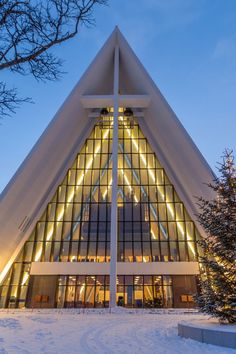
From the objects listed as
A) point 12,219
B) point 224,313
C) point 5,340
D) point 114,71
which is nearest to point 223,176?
point 224,313

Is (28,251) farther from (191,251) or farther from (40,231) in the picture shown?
(191,251)

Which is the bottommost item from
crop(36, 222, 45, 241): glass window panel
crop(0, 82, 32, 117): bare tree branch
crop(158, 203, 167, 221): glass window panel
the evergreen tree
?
the evergreen tree

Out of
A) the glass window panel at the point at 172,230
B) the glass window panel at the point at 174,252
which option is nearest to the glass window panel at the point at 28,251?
the glass window panel at the point at 174,252

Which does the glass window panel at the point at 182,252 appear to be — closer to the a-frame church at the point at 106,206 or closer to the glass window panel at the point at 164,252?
the a-frame church at the point at 106,206

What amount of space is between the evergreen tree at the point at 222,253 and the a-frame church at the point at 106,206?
29.7 ft

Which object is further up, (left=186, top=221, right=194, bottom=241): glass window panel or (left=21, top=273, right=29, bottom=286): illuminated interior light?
(left=186, top=221, right=194, bottom=241): glass window panel

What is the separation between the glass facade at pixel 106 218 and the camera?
804 inches

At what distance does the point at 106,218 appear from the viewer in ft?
74.1

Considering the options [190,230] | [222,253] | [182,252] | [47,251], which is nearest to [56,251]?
[47,251]

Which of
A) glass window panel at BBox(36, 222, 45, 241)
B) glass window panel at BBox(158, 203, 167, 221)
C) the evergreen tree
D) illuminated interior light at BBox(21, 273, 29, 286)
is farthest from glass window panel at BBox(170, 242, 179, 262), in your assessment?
the evergreen tree

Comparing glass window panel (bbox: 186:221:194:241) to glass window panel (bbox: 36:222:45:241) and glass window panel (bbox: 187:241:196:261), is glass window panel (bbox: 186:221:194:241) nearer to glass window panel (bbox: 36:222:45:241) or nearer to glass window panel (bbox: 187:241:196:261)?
glass window panel (bbox: 187:241:196:261)

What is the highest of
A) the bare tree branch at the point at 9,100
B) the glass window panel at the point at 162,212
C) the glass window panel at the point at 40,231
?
the glass window panel at the point at 162,212

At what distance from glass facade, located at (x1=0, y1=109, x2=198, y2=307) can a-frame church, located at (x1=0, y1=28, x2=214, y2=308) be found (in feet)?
0.27

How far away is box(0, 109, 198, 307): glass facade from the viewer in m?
20.4
